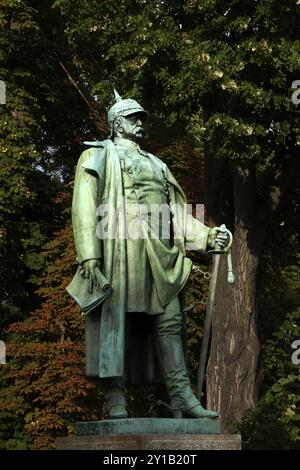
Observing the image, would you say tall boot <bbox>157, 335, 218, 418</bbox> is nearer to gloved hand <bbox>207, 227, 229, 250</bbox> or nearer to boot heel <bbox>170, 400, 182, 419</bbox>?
boot heel <bbox>170, 400, 182, 419</bbox>

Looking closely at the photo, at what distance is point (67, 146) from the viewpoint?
25375mm

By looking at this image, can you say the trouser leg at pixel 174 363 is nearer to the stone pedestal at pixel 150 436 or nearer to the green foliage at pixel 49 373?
the stone pedestal at pixel 150 436

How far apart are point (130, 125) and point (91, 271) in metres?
1.35

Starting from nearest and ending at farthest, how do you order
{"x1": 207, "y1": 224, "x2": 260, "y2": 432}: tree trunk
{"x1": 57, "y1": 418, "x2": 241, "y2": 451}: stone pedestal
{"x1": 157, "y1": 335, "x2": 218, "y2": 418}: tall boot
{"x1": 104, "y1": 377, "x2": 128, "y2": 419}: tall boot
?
{"x1": 57, "y1": 418, "x2": 241, "y2": 451}: stone pedestal → {"x1": 104, "y1": 377, "x2": 128, "y2": 419}: tall boot → {"x1": 157, "y1": 335, "x2": 218, "y2": 418}: tall boot → {"x1": 207, "y1": 224, "x2": 260, "y2": 432}: tree trunk

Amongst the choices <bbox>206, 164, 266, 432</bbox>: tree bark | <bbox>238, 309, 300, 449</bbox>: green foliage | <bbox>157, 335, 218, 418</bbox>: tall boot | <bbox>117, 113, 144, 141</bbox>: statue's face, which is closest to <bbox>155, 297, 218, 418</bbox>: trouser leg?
<bbox>157, 335, 218, 418</bbox>: tall boot

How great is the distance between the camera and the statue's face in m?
9.03

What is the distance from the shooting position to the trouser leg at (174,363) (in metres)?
8.41

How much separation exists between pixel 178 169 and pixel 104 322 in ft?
54.1

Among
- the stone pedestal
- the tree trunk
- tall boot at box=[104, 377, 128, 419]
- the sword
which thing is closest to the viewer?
the stone pedestal

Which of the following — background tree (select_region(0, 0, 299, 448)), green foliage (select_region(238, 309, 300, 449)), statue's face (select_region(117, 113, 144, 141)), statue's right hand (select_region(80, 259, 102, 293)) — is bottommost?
green foliage (select_region(238, 309, 300, 449))

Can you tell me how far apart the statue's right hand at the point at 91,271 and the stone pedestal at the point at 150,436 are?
990 millimetres

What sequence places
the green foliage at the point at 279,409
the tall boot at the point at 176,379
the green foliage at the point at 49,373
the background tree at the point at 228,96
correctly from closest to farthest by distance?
the tall boot at the point at 176,379
the green foliage at the point at 279,409
the background tree at the point at 228,96
the green foliage at the point at 49,373

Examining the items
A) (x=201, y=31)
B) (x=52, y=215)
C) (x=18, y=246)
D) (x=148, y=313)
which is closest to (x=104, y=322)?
(x=148, y=313)

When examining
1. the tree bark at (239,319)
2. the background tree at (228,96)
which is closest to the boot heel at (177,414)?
the background tree at (228,96)
